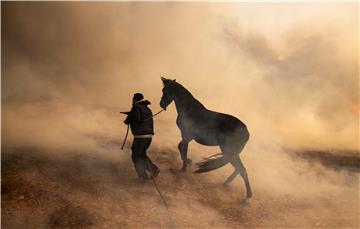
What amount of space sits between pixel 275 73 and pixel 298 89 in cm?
145

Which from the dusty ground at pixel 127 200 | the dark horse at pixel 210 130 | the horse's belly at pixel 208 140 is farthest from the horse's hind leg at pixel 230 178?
the horse's belly at pixel 208 140

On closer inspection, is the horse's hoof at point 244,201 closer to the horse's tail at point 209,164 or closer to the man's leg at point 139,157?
the horse's tail at point 209,164

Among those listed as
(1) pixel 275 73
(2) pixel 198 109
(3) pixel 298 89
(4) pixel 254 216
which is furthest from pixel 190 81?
(4) pixel 254 216

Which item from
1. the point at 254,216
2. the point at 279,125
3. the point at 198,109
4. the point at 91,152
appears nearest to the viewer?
the point at 254,216

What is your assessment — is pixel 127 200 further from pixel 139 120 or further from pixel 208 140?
pixel 208 140

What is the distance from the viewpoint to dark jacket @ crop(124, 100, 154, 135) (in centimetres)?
926

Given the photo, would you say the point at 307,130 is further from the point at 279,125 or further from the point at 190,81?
the point at 190,81

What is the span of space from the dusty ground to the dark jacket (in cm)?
133

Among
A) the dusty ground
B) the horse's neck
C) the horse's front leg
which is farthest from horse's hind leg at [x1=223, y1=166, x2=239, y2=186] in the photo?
the horse's neck

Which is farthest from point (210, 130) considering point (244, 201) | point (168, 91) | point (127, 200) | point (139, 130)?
point (127, 200)

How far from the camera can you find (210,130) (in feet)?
32.1

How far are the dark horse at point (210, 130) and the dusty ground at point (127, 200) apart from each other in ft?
1.88

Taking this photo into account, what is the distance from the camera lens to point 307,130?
60.9 feet

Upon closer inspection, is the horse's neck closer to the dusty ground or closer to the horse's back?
the horse's back
